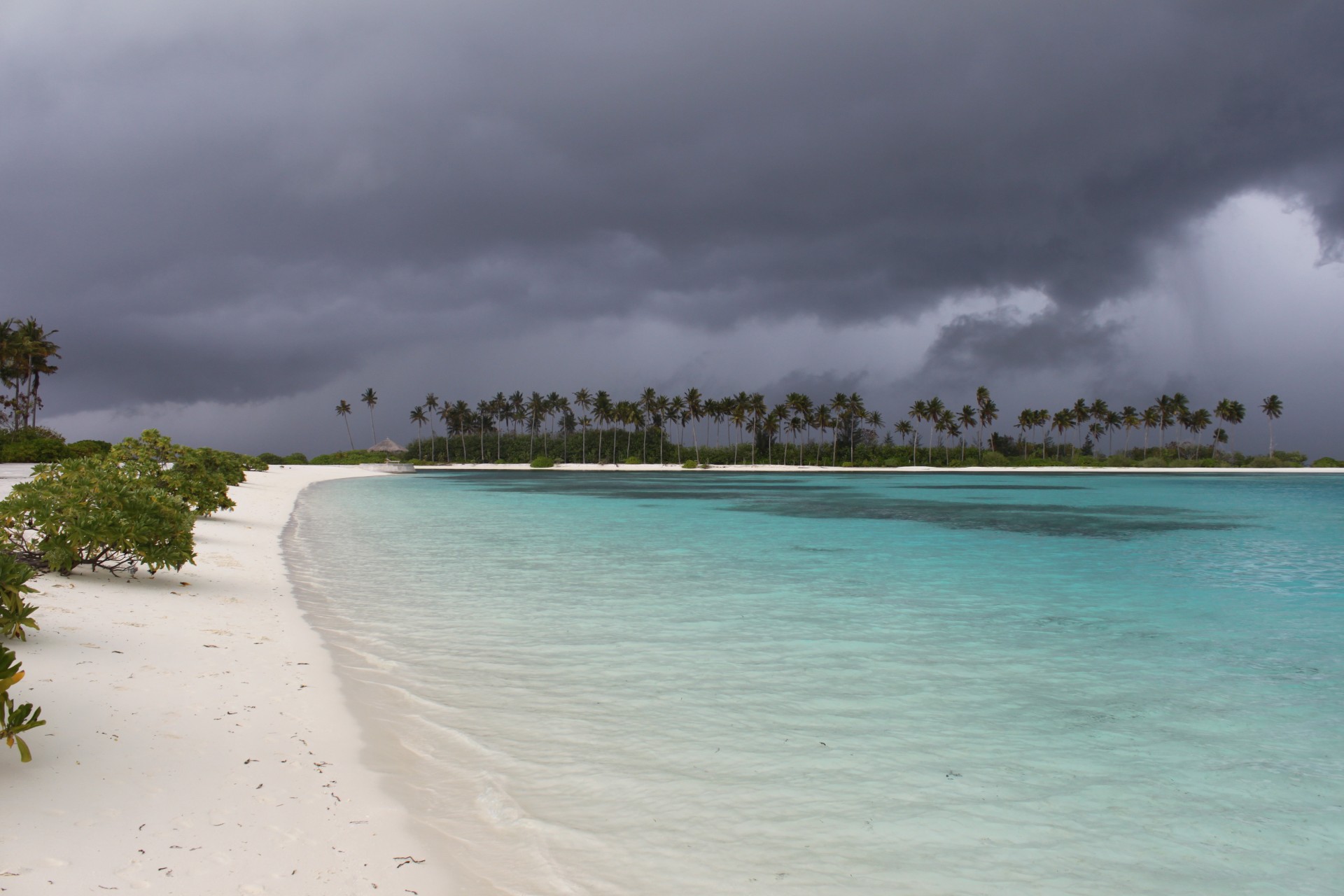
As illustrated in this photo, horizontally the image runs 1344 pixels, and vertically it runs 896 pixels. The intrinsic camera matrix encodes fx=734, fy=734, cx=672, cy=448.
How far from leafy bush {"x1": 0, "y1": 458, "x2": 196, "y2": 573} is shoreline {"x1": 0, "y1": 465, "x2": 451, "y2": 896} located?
154cm

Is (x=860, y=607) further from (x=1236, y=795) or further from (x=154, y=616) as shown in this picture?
(x=154, y=616)

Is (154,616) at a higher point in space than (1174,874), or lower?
higher

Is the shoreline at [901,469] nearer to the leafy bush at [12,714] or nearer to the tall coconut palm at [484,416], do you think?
the tall coconut palm at [484,416]

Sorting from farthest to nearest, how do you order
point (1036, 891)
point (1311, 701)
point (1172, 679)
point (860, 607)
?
point (860, 607), point (1172, 679), point (1311, 701), point (1036, 891)

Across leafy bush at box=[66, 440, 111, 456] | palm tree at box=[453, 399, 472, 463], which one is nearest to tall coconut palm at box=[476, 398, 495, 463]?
palm tree at box=[453, 399, 472, 463]

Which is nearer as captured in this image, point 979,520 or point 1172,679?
point 1172,679

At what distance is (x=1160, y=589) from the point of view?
15.2 meters

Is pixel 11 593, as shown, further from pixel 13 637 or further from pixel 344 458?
pixel 344 458

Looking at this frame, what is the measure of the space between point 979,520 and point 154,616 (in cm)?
3068

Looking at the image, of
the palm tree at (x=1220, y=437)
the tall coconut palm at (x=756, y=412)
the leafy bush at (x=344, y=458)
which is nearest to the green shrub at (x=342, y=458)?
the leafy bush at (x=344, y=458)

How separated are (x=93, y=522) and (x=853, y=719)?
10529 mm

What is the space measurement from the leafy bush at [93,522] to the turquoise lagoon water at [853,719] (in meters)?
2.47

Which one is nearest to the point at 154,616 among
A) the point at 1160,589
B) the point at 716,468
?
the point at 1160,589

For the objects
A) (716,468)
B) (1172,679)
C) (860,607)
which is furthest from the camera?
(716,468)
